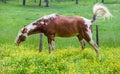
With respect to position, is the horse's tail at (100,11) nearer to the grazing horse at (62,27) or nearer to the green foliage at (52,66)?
the grazing horse at (62,27)

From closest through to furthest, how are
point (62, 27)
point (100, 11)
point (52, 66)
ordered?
point (52, 66), point (62, 27), point (100, 11)

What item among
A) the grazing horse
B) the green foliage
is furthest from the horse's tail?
the green foliage

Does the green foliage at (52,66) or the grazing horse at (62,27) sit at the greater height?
the grazing horse at (62,27)

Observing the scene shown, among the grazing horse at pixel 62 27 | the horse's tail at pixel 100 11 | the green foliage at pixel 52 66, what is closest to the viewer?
the green foliage at pixel 52 66

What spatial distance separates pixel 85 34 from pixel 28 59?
17.9ft

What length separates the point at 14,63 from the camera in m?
13.7

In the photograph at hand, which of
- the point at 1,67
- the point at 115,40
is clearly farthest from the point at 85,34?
the point at 115,40

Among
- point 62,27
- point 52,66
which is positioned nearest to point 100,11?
point 62,27

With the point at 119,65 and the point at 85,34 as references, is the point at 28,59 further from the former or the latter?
the point at 85,34

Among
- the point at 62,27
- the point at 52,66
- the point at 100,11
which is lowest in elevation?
the point at 52,66

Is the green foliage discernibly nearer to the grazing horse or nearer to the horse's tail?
the grazing horse

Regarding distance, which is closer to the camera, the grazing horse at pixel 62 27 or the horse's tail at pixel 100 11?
the grazing horse at pixel 62 27

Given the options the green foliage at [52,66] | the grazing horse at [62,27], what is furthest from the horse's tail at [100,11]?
the green foliage at [52,66]

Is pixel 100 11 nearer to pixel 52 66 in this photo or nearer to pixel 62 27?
pixel 62 27
